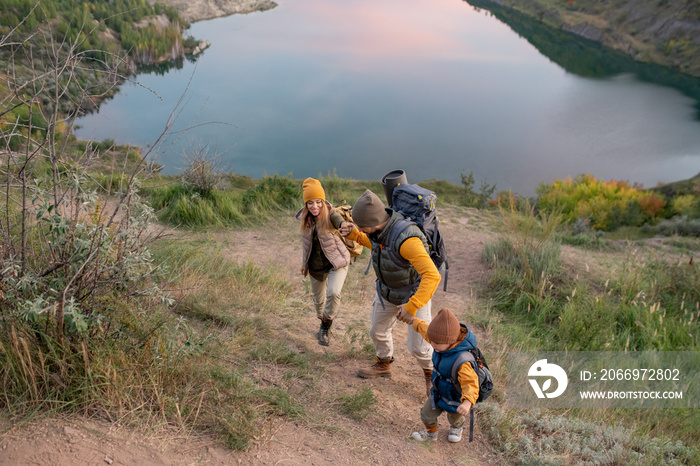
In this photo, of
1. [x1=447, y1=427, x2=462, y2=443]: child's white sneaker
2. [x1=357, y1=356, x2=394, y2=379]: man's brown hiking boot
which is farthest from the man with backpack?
[x1=447, y1=427, x2=462, y2=443]: child's white sneaker

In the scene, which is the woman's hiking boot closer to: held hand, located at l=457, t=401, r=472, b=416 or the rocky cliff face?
held hand, located at l=457, t=401, r=472, b=416

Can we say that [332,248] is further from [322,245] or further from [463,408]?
[463,408]

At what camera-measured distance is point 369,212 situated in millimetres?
3504

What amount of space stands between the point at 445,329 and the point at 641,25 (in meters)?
54.6

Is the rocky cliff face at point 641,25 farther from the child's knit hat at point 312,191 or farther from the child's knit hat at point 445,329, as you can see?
the child's knit hat at point 445,329

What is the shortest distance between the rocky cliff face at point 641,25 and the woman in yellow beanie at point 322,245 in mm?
45433

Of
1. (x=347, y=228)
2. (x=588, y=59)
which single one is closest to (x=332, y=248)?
(x=347, y=228)

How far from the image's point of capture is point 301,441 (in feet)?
10.4

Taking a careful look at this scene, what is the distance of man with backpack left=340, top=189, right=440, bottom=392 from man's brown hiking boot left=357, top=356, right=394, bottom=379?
151 mm

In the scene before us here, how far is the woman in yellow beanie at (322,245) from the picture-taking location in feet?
14.2

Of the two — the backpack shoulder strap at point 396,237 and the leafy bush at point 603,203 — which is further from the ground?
the backpack shoulder strap at point 396,237

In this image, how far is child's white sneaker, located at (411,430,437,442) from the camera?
347cm

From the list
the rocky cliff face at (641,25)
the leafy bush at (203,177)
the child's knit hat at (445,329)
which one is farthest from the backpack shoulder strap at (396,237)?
the rocky cliff face at (641,25)

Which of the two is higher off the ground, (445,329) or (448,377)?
(445,329)
